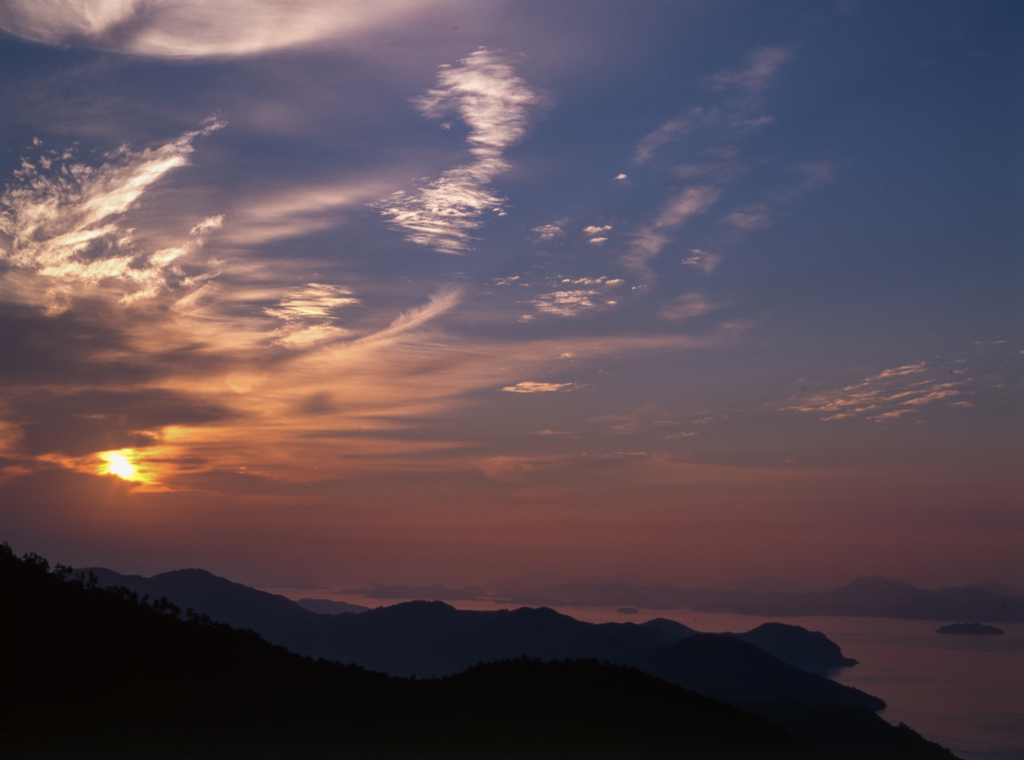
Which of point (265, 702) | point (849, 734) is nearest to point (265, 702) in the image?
point (265, 702)

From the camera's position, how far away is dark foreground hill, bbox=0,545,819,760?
4269 centimetres

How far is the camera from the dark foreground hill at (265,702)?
4269 centimetres

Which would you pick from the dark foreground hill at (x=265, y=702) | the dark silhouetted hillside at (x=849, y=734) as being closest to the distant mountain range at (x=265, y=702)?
the dark foreground hill at (x=265, y=702)

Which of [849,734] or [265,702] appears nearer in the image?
[265,702]

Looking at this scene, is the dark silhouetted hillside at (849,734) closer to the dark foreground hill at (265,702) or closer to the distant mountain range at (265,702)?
the distant mountain range at (265,702)

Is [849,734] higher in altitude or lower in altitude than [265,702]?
lower

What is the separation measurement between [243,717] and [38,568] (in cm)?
2858

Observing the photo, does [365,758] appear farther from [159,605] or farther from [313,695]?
[159,605]

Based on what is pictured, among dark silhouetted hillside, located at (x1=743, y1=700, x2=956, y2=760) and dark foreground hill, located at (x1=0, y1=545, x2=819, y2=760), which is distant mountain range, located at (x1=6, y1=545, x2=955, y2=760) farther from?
dark silhouetted hillside, located at (x1=743, y1=700, x2=956, y2=760)

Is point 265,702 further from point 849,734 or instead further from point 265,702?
point 849,734

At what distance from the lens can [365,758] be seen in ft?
142

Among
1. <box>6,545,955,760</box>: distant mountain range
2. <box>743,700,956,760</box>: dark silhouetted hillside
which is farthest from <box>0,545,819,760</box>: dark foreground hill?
<box>743,700,956,760</box>: dark silhouetted hillside

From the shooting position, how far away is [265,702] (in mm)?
Result: 52688

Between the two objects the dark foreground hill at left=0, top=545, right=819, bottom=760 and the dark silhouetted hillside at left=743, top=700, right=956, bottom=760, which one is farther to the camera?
the dark silhouetted hillside at left=743, top=700, right=956, bottom=760
